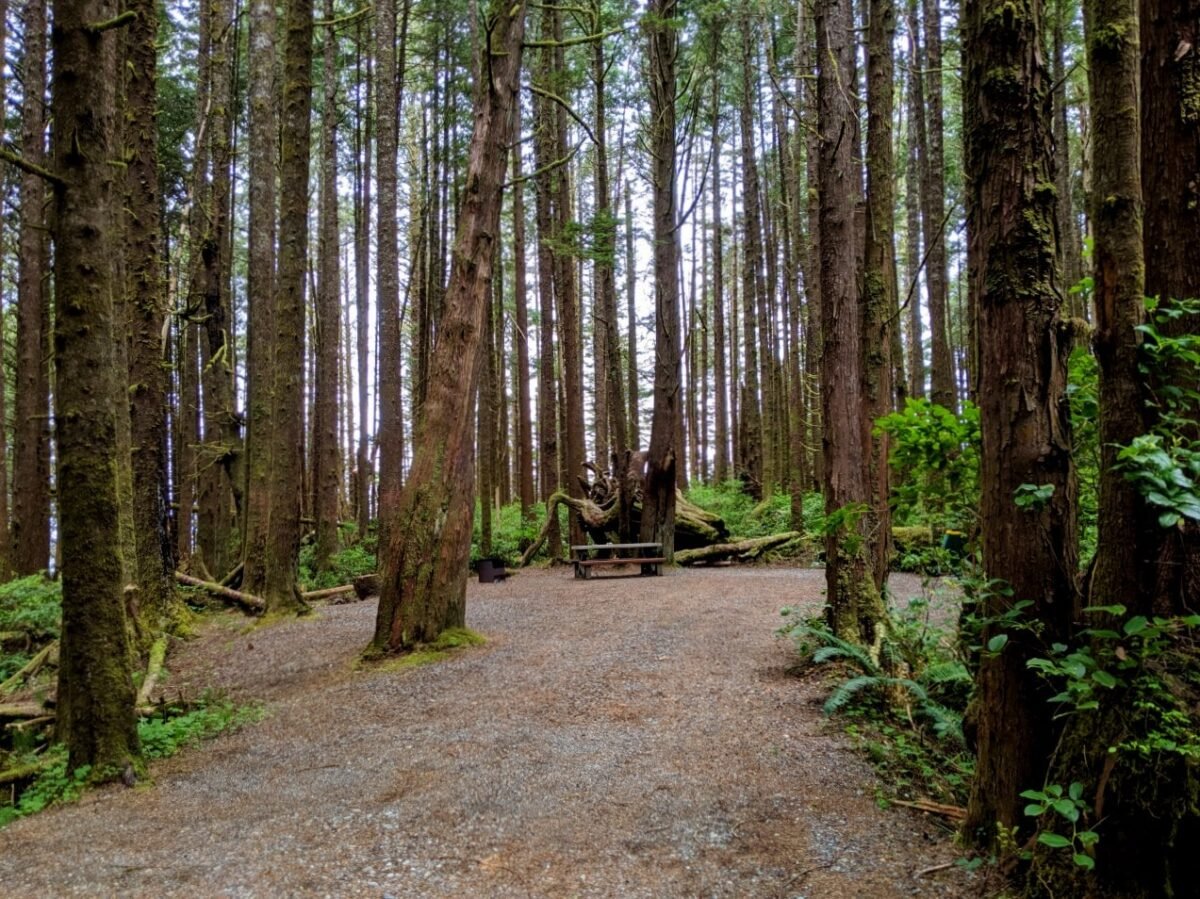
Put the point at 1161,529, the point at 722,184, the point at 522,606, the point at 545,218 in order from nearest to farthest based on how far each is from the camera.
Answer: the point at 1161,529
the point at 522,606
the point at 545,218
the point at 722,184

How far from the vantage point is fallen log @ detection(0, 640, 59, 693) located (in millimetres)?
6586

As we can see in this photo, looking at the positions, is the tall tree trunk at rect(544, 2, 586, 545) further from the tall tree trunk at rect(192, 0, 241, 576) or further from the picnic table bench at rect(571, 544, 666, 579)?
the tall tree trunk at rect(192, 0, 241, 576)

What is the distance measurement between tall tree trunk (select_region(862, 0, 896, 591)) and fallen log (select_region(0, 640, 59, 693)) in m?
7.92

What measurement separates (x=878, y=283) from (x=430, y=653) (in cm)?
543

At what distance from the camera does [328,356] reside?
1631 cm

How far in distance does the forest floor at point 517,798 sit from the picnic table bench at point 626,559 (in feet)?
18.2

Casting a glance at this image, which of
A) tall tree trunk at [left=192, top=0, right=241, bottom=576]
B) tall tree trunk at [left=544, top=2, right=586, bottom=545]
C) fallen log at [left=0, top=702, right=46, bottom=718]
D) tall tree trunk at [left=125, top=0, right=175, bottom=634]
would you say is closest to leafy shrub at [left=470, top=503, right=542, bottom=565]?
tall tree trunk at [left=544, top=2, right=586, bottom=545]

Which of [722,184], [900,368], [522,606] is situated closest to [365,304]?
[522,606]

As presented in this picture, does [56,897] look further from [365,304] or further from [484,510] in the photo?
[365,304]

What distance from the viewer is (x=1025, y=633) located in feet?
9.25

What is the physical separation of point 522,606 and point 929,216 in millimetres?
13253

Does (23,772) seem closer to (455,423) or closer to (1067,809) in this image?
(455,423)

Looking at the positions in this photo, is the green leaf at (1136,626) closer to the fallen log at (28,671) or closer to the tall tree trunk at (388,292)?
the fallen log at (28,671)

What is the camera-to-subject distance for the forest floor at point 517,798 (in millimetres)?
3045
